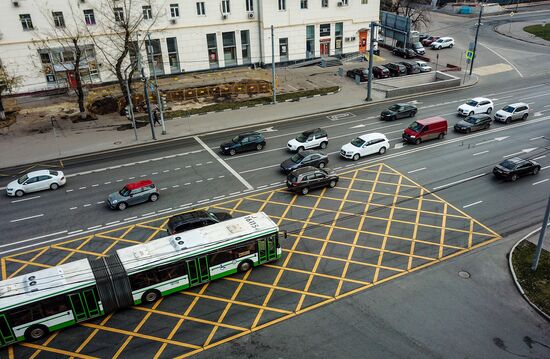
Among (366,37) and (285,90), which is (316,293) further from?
(366,37)

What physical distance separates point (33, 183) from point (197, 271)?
18880mm

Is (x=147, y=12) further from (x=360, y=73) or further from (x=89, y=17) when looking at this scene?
(x=360, y=73)

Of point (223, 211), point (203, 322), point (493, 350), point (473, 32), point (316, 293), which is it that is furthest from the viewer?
point (473, 32)

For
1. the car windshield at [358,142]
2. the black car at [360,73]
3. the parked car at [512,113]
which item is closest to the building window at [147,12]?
the black car at [360,73]

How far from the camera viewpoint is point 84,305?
68.0 feet

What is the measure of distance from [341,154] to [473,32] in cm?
6464

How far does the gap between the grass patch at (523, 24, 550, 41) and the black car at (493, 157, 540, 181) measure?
198ft

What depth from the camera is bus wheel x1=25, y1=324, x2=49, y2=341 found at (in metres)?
20.0

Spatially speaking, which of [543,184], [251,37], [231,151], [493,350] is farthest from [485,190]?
[251,37]

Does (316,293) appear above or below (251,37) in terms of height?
below

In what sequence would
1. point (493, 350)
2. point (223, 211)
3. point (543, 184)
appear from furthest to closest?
point (543, 184) < point (223, 211) < point (493, 350)

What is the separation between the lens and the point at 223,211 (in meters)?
31.0

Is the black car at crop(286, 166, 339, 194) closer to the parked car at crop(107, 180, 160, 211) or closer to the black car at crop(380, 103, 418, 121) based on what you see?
the parked car at crop(107, 180, 160, 211)

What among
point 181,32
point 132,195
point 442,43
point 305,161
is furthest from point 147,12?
point 442,43
